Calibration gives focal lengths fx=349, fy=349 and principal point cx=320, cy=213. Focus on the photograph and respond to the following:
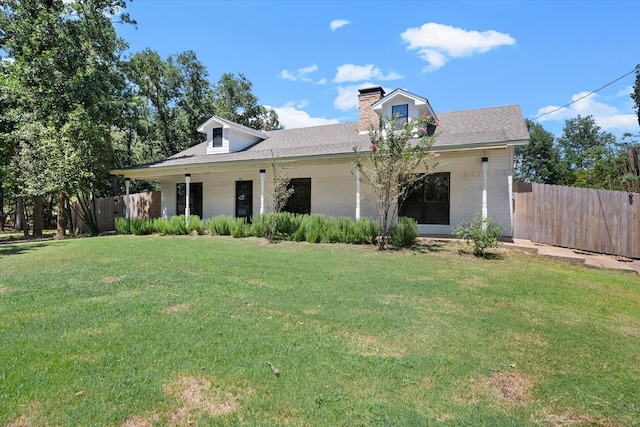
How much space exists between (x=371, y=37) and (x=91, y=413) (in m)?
15.9

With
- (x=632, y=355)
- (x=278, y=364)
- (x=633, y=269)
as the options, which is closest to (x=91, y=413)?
(x=278, y=364)

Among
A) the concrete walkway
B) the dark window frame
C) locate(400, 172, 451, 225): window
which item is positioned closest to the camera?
the concrete walkway

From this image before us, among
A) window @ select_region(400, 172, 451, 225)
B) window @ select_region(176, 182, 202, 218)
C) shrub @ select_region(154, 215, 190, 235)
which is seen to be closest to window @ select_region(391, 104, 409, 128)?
window @ select_region(400, 172, 451, 225)

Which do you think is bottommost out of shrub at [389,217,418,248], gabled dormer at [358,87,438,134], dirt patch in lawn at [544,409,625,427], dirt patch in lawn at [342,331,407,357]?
dirt patch in lawn at [544,409,625,427]

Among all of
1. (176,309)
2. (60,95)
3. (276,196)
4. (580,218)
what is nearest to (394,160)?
(276,196)

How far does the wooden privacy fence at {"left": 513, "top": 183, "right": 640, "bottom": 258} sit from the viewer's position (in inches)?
368

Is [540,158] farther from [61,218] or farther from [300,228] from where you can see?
[61,218]

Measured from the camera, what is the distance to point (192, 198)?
727 inches

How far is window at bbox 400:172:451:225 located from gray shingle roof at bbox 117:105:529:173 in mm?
1681

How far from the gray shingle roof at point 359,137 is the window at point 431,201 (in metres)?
1.68

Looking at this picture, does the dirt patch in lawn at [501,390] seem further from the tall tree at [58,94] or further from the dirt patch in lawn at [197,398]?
the tall tree at [58,94]

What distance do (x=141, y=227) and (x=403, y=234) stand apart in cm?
1102

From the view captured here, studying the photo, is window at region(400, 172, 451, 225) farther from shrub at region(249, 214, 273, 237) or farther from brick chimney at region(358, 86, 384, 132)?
shrub at region(249, 214, 273, 237)

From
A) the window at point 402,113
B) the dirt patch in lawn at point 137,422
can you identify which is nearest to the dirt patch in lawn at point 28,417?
the dirt patch in lawn at point 137,422
